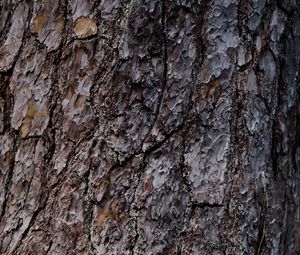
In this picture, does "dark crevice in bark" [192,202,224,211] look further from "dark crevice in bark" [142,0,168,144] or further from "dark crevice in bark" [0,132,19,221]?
"dark crevice in bark" [0,132,19,221]

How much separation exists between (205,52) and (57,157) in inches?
14.8

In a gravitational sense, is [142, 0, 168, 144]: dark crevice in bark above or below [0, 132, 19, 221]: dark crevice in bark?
above

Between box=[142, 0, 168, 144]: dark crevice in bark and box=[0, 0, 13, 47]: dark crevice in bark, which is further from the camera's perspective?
box=[0, 0, 13, 47]: dark crevice in bark

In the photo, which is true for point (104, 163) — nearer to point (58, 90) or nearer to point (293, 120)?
point (58, 90)

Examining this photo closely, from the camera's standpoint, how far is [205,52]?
4.59ft

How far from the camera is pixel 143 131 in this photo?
1380 millimetres

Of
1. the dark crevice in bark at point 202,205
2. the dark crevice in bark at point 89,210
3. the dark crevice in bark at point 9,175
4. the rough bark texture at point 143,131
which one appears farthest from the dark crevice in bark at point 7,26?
the dark crevice in bark at point 202,205

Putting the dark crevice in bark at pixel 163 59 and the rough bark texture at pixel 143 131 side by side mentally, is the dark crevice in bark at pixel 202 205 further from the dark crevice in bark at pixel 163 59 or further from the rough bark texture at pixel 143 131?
the dark crevice in bark at pixel 163 59

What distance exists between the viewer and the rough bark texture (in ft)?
4.49

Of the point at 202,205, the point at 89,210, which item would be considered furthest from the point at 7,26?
the point at 202,205

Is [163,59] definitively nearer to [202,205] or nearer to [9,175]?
[202,205]

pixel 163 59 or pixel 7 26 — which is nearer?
pixel 163 59

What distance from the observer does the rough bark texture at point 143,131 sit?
137 cm

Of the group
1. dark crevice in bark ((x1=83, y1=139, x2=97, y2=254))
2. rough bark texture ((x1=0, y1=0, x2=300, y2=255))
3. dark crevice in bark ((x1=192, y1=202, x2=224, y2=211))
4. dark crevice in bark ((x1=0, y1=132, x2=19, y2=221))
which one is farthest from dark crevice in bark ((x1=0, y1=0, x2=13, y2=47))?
dark crevice in bark ((x1=192, y1=202, x2=224, y2=211))
